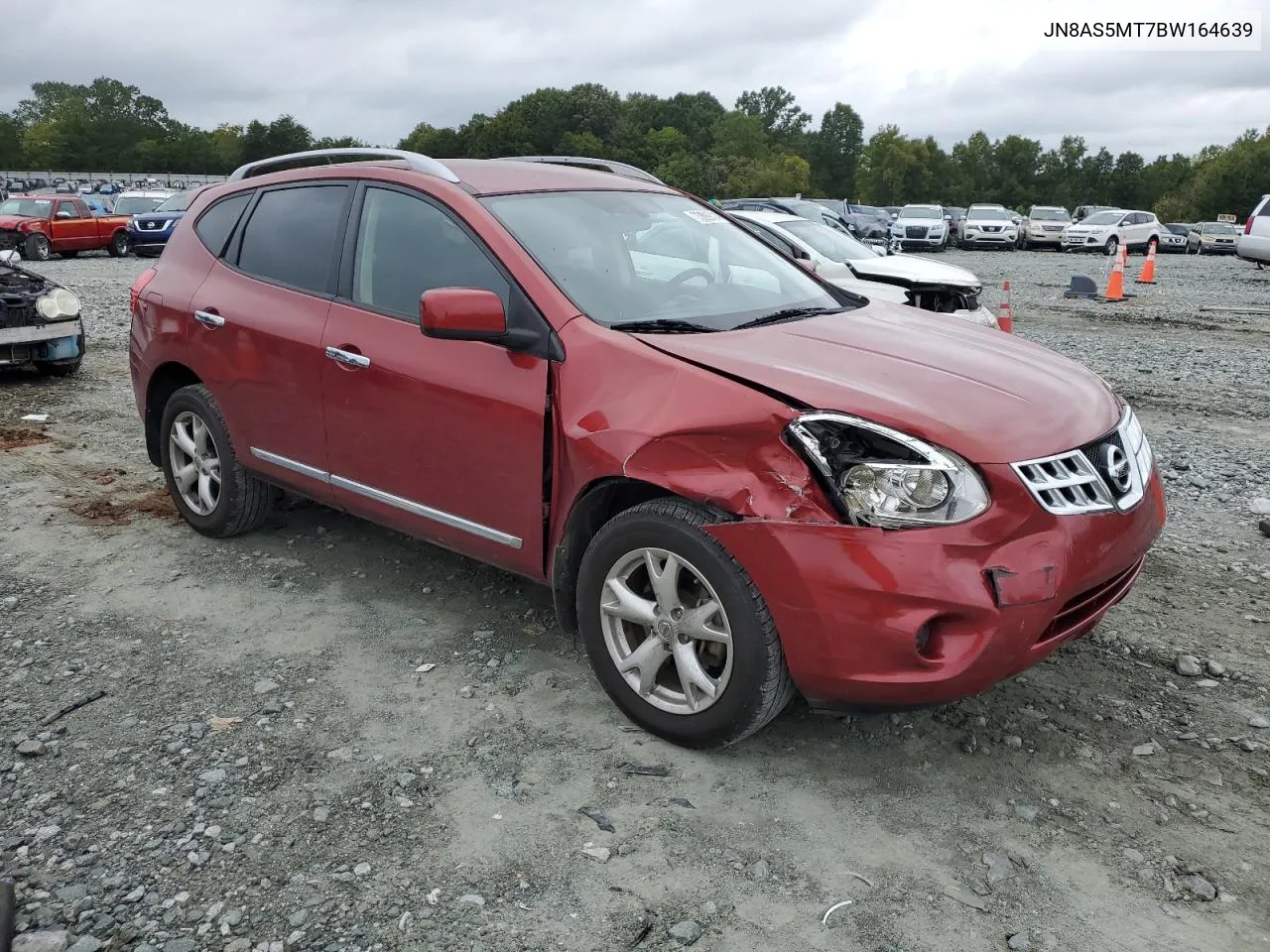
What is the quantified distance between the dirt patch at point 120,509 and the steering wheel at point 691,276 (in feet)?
10.5

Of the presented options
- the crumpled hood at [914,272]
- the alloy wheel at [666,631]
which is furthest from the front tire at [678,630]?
the crumpled hood at [914,272]

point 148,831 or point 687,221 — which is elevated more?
point 687,221

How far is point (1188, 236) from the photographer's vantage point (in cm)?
3816

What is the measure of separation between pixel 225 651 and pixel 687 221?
98.2 inches

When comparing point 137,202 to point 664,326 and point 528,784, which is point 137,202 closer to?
point 664,326

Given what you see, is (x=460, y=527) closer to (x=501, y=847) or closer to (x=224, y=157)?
(x=501, y=847)

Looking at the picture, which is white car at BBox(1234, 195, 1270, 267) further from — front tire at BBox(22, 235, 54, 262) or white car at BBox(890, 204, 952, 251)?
front tire at BBox(22, 235, 54, 262)

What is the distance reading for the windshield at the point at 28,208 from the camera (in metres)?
24.2

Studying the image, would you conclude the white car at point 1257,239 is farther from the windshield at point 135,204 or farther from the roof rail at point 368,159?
the windshield at point 135,204

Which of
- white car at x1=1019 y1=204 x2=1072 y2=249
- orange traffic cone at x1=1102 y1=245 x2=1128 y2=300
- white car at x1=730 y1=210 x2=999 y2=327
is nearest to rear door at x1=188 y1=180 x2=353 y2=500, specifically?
white car at x1=730 y1=210 x2=999 y2=327

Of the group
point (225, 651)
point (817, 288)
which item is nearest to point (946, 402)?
point (817, 288)

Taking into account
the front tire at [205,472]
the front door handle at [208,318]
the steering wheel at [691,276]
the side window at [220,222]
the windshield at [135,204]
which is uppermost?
the windshield at [135,204]

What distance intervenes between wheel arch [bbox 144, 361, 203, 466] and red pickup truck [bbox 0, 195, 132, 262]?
70.6ft

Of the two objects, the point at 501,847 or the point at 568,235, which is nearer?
the point at 501,847
